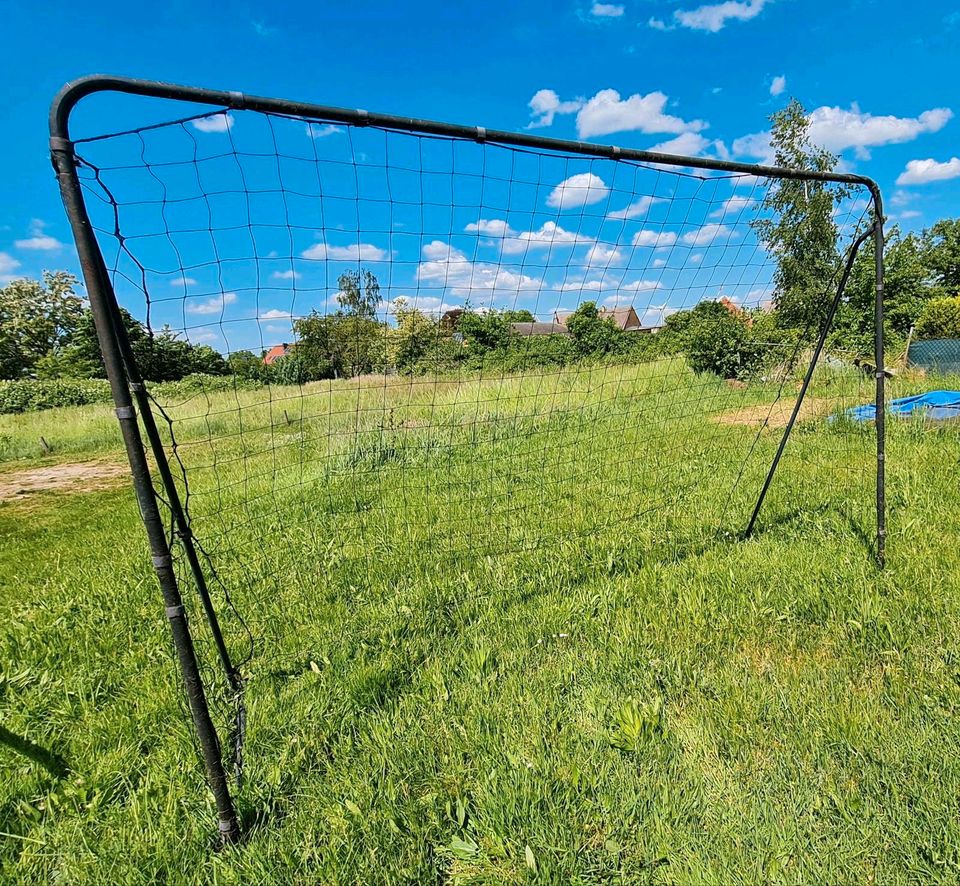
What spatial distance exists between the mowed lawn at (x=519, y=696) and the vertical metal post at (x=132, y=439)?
0.79ft

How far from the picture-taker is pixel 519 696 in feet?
6.23

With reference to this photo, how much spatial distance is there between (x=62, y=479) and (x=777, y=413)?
11.6 m

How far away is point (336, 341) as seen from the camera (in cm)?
243

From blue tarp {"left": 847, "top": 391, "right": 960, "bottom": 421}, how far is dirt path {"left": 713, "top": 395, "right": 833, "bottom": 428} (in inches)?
16.2

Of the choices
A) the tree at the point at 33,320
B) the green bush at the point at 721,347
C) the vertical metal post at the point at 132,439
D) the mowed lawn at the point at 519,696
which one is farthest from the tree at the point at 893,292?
the tree at the point at 33,320

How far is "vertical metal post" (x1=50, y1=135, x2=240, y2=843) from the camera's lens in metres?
1.13

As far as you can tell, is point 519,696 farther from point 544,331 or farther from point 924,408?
point 924,408

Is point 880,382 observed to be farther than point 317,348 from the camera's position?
Yes

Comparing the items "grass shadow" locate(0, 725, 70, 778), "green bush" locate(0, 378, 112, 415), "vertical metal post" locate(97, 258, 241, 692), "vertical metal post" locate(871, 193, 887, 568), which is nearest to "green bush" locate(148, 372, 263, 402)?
"vertical metal post" locate(97, 258, 241, 692)

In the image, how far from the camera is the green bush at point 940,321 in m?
16.2

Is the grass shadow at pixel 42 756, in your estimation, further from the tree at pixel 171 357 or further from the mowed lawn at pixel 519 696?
the tree at pixel 171 357

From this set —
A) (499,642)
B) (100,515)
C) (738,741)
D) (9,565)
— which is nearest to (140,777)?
(499,642)

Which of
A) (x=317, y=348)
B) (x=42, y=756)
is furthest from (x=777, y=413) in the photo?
(x=42, y=756)

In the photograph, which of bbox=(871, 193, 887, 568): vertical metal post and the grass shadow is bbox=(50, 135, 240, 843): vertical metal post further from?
bbox=(871, 193, 887, 568): vertical metal post
